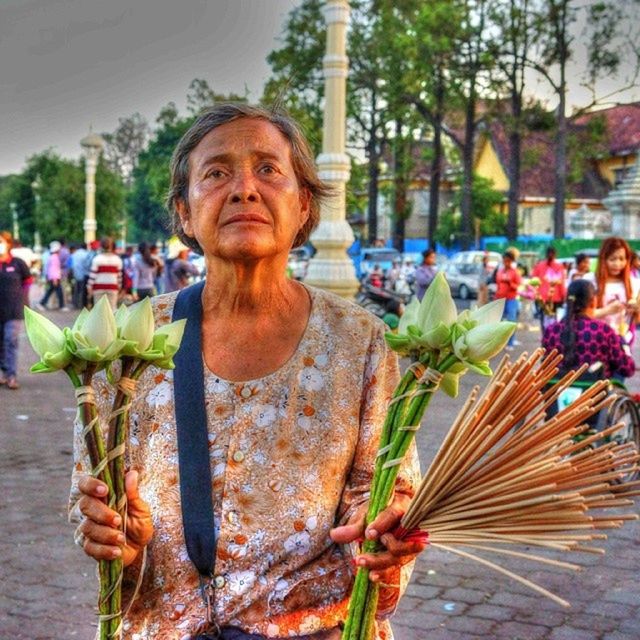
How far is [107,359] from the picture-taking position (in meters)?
1.68


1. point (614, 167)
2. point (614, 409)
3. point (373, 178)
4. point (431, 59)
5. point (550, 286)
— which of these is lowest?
point (614, 409)

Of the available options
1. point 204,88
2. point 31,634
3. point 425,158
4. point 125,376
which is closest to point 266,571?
point 125,376

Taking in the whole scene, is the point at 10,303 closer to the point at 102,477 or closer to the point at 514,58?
the point at 102,477

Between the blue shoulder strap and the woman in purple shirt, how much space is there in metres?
5.09

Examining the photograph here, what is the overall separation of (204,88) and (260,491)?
50725mm

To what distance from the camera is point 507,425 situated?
1.65m

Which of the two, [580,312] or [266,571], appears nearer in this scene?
[266,571]

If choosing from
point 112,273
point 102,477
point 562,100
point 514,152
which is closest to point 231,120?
point 102,477

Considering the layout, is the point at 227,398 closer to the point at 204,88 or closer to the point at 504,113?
the point at 504,113

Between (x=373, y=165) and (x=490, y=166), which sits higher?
(x=490, y=166)

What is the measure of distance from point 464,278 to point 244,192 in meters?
32.9

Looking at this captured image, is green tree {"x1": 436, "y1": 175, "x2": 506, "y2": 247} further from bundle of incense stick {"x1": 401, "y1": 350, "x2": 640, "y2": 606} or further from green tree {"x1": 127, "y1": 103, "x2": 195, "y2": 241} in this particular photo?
bundle of incense stick {"x1": 401, "y1": 350, "x2": 640, "y2": 606}

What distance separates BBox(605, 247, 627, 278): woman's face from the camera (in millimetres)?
8500

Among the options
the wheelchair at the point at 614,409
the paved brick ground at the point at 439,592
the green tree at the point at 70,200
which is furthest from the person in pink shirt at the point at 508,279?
the green tree at the point at 70,200
